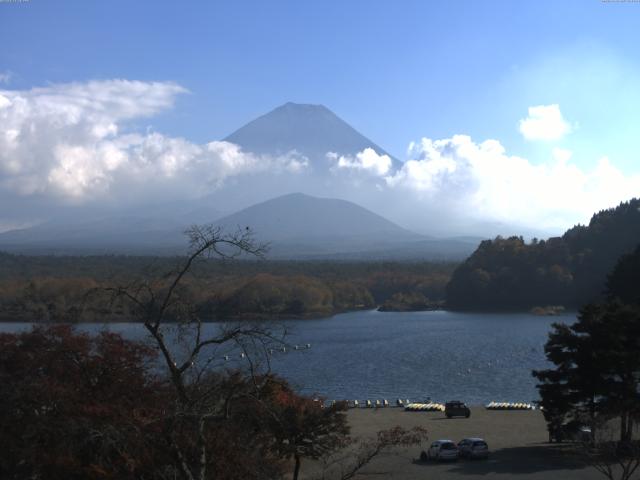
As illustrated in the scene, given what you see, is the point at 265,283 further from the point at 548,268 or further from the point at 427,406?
the point at 427,406

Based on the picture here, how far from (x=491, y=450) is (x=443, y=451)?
46.7 inches

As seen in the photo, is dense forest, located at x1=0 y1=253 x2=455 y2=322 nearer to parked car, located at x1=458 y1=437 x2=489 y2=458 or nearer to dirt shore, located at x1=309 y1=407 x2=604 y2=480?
dirt shore, located at x1=309 y1=407 x2=604 y2=480

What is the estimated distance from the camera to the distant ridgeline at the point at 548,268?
1929 inches

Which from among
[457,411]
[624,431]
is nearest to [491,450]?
[624,431]

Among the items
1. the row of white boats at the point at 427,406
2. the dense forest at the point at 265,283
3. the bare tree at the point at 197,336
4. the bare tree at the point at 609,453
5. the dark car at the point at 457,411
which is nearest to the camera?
the bare tree at the point at 197,336

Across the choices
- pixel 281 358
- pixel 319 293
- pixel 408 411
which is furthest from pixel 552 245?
pixel 408 411

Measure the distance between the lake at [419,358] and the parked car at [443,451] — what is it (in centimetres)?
227

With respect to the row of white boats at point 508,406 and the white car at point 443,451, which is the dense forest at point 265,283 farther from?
the white car at point 443,451

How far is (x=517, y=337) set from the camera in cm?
3481

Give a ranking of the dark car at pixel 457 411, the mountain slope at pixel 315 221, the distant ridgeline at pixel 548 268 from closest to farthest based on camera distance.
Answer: the dark car at pixel 457 411
the distant ridgeline at pixel 548 268
the mountain slope at pixel 315 221

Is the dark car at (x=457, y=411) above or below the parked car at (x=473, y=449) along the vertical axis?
below

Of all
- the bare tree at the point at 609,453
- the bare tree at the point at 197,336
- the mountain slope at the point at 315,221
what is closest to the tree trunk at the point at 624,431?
the bare tree at the point at 609,453

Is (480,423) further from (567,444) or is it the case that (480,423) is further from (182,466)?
(182,466)

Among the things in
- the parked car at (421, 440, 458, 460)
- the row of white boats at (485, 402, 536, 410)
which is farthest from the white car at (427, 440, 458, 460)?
the row of white boats at (485, 402, 536, 410)
